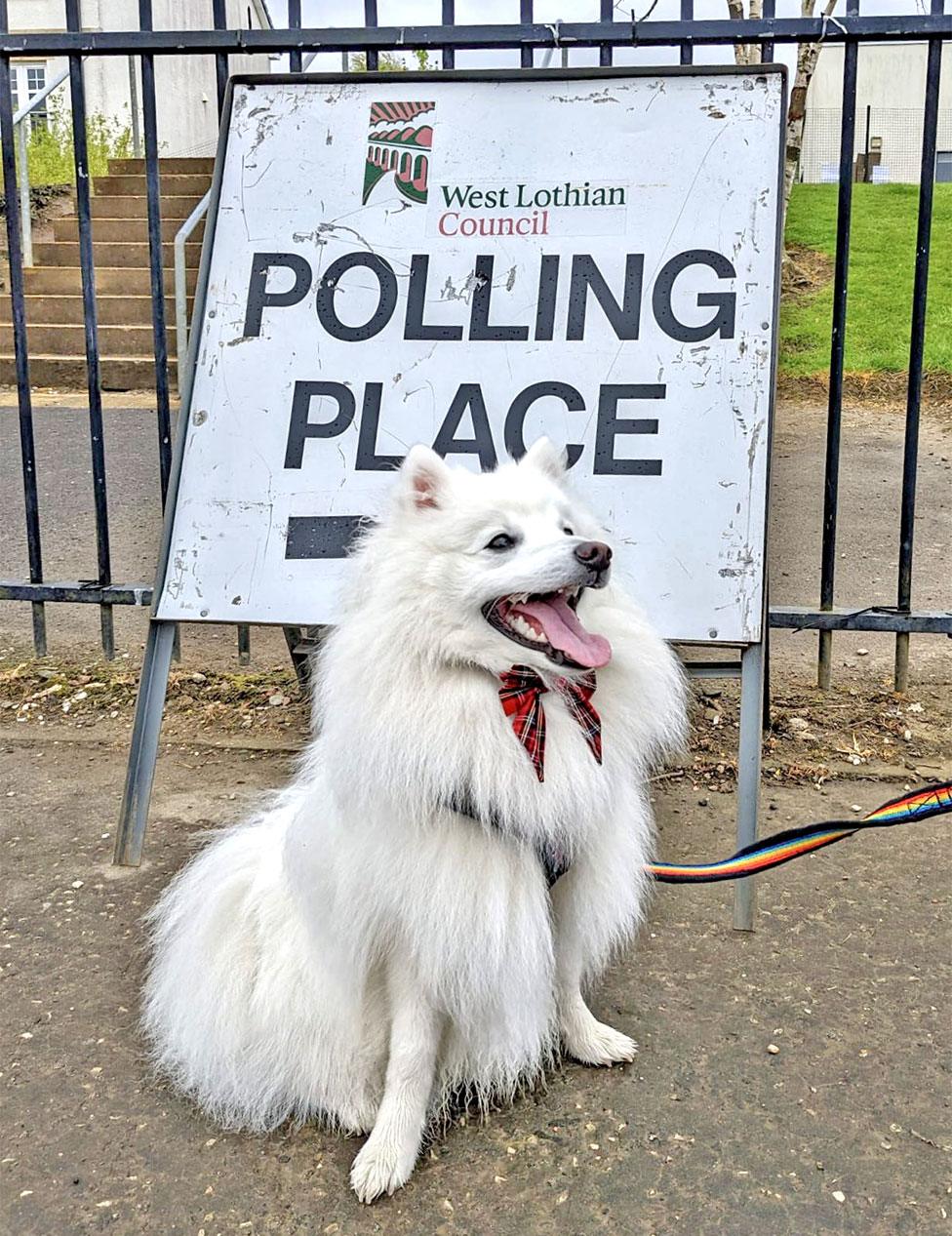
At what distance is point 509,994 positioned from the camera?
7.66ft

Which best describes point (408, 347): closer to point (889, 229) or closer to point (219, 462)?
point (219, 462)

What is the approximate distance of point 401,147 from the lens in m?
3.47

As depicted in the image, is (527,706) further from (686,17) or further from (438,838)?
(686,17)

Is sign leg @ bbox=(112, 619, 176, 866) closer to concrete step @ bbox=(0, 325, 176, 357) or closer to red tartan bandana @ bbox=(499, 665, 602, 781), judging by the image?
red tartan bandana @ bbox=(499, 665, 602, 781)

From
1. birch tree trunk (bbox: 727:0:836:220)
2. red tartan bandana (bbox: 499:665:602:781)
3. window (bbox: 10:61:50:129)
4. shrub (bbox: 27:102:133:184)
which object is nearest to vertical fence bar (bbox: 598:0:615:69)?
red tartan bandana (bbox: 499:665:602:781)

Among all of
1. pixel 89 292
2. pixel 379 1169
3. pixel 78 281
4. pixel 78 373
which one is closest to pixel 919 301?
pixel 89 292

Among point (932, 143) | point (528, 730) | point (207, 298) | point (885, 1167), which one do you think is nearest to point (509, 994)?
point (528, 730)

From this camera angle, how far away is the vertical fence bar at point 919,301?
380 cm

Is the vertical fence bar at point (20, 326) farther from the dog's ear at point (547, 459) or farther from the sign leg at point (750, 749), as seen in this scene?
the sign leg at point (750, 749)

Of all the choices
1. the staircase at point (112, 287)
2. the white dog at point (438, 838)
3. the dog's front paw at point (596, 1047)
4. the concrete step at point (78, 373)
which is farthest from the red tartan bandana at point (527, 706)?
the concrete step at point (78, 373)

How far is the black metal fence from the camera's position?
358cm

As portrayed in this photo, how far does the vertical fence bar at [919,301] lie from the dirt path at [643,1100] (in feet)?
3.77

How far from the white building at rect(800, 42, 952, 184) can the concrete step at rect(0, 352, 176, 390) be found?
27.7 m

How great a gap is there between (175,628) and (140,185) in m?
12.4
